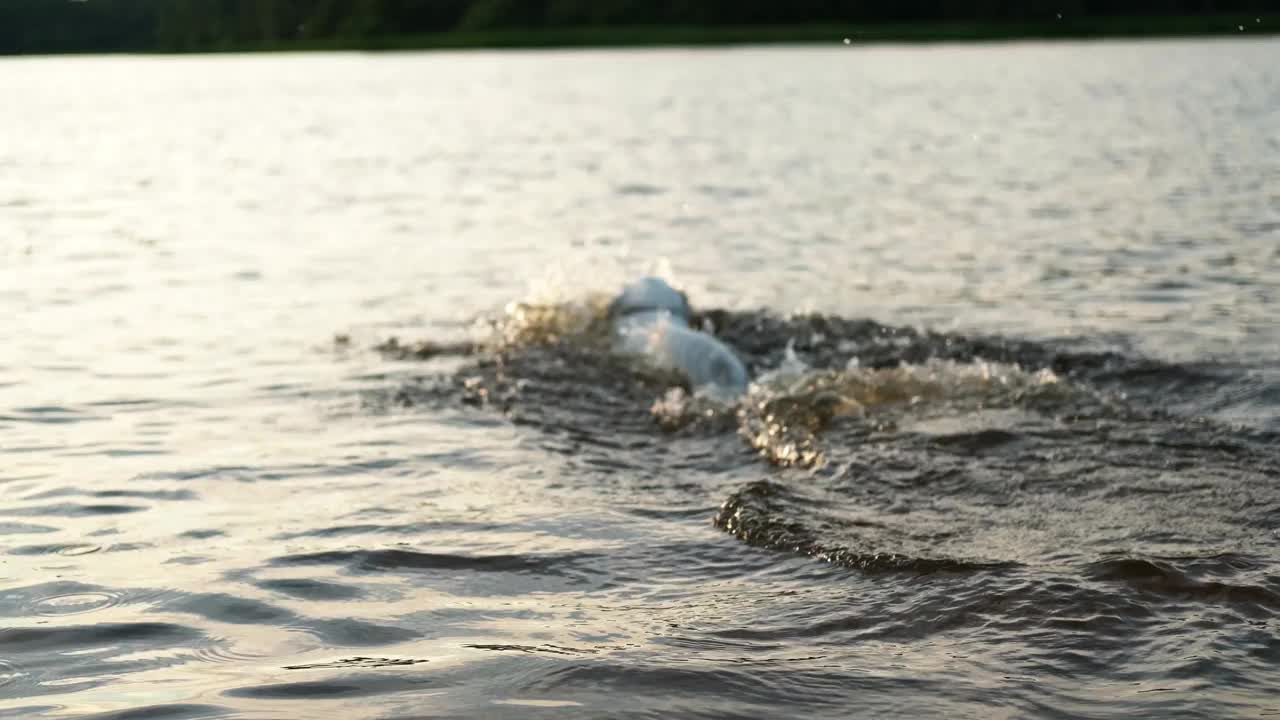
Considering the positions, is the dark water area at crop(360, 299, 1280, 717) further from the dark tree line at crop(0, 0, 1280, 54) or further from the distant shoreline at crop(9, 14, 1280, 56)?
the dark tree line at crop(0, 0, 1280, 54)

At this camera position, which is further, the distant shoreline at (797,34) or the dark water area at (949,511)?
A: the distant shoreline at (797,34)

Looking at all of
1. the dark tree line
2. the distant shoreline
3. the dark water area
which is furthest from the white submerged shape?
the dark tree line

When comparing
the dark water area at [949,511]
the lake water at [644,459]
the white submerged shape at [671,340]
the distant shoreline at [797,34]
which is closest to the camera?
the dark water area at [949,511]

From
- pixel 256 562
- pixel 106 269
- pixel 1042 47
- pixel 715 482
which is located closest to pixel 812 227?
pixel 106 269

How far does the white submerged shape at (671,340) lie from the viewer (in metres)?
10.7

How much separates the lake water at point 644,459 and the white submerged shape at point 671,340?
26 centimetres

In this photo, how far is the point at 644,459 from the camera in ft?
→ 29.3

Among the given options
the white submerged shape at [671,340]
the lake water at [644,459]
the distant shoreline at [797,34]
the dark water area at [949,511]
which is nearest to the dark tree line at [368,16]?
the distant shoreline at [797,34]

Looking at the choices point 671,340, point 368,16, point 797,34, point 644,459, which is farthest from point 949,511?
point 368,16

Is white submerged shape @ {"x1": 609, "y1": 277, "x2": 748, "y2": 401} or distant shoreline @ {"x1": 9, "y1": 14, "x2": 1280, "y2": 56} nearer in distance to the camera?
white submerged shape @ {"x1": 609, "y1": 277, "x2": 748, "y2": 401}

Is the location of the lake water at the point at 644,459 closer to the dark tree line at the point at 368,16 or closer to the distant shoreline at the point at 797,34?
the distant shoreline at the point at 797,34

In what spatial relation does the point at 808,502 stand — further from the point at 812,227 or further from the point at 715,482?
the point at 812,227

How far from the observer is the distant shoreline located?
89.0m

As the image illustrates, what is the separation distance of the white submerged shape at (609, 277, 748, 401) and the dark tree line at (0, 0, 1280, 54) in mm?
82731
